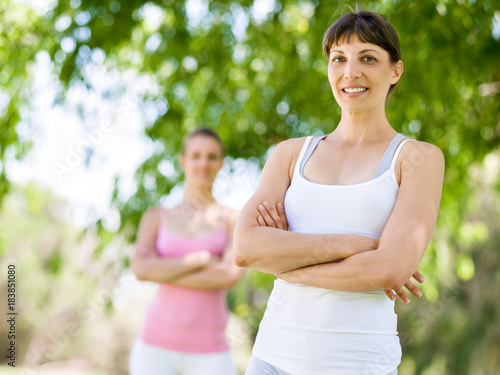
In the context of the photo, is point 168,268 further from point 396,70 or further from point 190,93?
point 190,93

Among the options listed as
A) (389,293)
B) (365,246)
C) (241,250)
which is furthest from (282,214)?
(389,293)

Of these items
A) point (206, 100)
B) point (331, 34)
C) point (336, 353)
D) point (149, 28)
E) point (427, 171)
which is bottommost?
point (336, 353)

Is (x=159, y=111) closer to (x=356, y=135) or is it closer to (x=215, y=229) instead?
(x=215, y=229)

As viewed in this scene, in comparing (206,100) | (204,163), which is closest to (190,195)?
(204,163)

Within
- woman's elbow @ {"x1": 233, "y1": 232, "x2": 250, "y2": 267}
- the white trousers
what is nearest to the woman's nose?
woman's elbow @ {"x1": 233, "y1": 232, "x2": 250, "y2": 267}

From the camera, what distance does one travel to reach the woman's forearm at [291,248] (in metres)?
1.64

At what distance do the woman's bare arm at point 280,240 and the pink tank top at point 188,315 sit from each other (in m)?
1.18

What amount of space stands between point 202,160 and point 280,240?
1.63 m

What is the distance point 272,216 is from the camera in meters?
1.80

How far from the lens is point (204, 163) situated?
3270mm

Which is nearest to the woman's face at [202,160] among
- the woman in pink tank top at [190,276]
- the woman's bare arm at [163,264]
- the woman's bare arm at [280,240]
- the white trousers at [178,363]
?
the woman in pink tank top at [190,276]

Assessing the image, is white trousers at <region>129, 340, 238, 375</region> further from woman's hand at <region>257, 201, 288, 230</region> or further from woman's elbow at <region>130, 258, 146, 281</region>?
woman's hand at <region>257, 201, 288, 230</region>

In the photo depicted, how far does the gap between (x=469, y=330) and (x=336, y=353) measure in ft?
29.9

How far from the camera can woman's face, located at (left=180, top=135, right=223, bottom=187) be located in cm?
327
